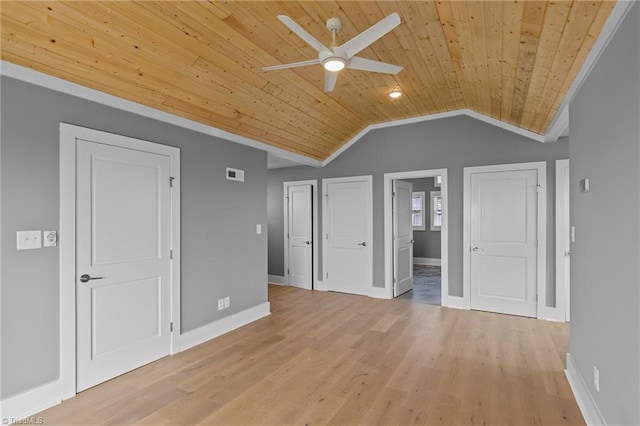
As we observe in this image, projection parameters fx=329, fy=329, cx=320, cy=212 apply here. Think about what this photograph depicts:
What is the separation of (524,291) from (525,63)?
3359 millimetres

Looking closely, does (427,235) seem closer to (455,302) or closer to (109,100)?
(455,302)

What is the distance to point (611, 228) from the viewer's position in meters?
1.91

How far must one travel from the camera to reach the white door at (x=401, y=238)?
5.87m

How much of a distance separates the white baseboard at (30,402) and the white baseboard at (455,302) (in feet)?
15.8

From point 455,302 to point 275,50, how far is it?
14.5 feet

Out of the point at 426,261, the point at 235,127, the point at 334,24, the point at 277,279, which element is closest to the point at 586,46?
the point at 334,24

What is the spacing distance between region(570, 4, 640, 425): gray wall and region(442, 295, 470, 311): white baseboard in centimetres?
247

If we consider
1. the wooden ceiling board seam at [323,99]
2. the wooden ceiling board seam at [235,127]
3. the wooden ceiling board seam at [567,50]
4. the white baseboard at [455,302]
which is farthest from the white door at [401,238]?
the wooden ceiling board seam at [567,50]

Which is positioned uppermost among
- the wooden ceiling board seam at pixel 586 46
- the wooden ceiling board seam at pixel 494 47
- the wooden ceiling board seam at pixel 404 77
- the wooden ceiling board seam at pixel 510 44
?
the wooden ceiling board seam at pixel 404 77

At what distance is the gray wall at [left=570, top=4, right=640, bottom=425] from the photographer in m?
1.61

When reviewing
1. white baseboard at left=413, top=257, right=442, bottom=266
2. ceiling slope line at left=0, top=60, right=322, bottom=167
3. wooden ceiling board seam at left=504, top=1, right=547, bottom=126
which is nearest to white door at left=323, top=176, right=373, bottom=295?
ceiling slope line at left=0, top=60, right=322, bottom=167

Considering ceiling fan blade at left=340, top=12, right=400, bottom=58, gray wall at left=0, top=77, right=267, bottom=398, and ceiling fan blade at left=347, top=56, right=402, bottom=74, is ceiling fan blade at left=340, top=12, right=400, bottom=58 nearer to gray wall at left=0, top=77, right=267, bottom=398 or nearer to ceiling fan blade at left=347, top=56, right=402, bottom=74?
ceiling fan blade at left=347, top=56, right=402, bottom=74

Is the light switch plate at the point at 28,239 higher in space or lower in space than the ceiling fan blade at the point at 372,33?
lower

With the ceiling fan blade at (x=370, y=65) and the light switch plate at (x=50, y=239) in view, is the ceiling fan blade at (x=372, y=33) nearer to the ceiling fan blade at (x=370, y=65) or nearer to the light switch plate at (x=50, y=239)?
the ceiling fan blade at (x=370, y=65)
